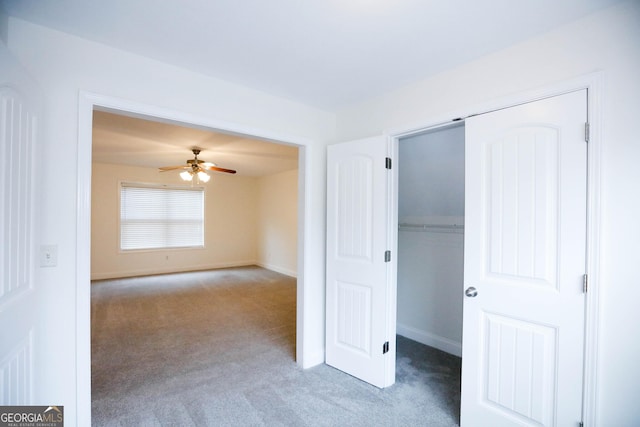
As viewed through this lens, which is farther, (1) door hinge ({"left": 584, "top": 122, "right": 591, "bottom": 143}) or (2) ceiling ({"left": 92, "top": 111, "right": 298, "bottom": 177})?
(2) ceiling ({"left": 92, "top": 111, "right": 298, "bottom": 177})

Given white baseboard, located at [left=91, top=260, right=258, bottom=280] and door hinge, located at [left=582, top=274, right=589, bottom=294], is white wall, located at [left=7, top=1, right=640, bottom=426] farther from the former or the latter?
white baseboard, located at [left=91, top=260, right=258, bottom=280]

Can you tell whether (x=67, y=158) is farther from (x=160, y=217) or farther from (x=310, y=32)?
(x=160, y=217)

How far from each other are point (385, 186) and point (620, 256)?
142 cm

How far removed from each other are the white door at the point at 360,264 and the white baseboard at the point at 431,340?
970mm

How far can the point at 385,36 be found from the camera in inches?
67.4

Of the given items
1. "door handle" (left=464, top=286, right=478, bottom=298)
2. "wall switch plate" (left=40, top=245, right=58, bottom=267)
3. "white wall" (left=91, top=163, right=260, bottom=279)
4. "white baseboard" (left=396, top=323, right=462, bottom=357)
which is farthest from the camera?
"white wall" (left=91, top=163, right=260, bottom=279)

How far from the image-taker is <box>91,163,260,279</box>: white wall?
6.19m

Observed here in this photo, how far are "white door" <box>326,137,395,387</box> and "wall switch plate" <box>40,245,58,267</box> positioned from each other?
6.41ft

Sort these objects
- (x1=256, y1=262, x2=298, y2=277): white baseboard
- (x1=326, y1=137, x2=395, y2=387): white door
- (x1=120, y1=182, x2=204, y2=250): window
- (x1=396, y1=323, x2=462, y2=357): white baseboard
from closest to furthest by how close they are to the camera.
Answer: (x1=326, y1=137, x2=395, y2=387): white door
(x1=396, y1=323, x2=462, y2=357): white baseboard
(x1=120, y1=182, x2=204, y2=250): window
(x1=256, y1=262, x2=298, y2=277): white baseboard

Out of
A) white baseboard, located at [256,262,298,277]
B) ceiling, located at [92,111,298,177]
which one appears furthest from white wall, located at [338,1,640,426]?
white baseboard, located at [256,262,298,277]

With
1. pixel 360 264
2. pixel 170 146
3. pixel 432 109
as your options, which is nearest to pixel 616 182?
pixel 432 109

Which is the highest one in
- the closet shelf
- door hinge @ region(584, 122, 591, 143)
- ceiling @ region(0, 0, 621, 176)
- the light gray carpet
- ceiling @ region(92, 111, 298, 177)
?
ceiling @ region(0, 0, 621, 176)

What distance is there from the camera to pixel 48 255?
1642mm

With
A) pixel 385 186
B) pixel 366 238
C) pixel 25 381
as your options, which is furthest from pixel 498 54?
pixel 25 381
